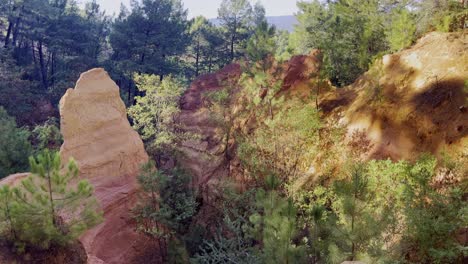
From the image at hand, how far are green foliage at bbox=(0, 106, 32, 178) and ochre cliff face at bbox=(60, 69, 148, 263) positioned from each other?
2.27m

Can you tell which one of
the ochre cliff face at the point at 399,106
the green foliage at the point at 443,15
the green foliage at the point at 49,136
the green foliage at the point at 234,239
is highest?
the green foliage at the point at 443,15

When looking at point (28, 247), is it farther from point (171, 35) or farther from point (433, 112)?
point (171, 35)

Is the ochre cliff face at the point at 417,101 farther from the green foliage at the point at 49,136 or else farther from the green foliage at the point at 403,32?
the green foliage at the point at 49,136

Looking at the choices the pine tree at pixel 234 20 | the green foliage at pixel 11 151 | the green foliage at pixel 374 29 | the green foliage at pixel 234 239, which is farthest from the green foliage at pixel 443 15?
the pine tree at pixel 234 20

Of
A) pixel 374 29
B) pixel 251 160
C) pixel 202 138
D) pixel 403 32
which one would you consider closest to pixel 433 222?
pixel 251 160

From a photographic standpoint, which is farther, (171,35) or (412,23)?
(171,35)

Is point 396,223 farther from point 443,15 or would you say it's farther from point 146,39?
point 146,39

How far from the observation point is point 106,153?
675 inches

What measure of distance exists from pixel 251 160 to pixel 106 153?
692 cm

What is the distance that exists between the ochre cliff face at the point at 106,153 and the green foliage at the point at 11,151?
227 cm

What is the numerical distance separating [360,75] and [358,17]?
11.0 feet

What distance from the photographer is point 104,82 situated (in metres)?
18.2

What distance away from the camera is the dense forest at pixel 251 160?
29.9ft

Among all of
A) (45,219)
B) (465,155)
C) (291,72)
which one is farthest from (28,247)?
(291,72)
